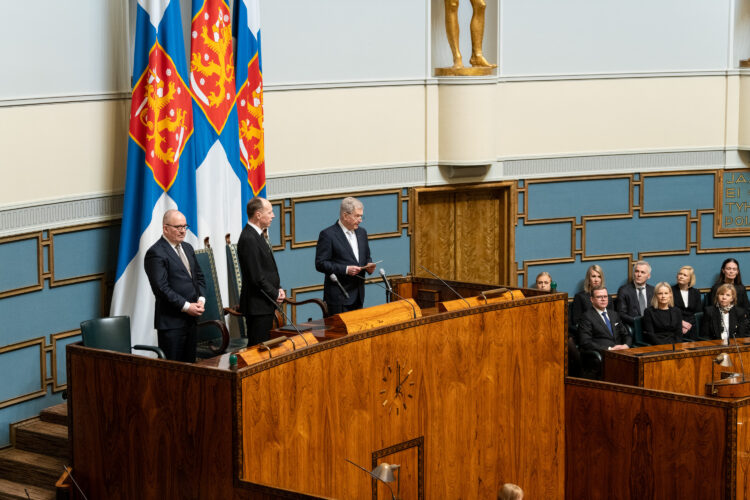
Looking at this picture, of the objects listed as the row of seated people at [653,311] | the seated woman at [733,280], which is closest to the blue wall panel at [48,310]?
the row of seated people at [653,311]

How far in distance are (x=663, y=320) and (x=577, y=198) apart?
1.78 metres

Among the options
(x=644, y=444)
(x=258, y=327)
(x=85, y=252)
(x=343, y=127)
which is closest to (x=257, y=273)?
(x=258, y=327)

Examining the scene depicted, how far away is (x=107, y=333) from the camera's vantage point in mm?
6191

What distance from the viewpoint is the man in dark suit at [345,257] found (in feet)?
22.8

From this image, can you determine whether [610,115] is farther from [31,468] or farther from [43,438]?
[31,468]

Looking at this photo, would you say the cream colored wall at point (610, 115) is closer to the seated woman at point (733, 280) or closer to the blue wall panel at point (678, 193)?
the blue wall panel at point (678, 193)

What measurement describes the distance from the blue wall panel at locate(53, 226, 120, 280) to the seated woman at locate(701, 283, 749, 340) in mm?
4603

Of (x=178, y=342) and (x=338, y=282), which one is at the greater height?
(x=338, y=282)

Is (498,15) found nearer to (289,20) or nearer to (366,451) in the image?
(289,20)

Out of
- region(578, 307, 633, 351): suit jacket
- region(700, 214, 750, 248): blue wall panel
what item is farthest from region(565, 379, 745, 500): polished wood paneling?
region(700, 214, 750, 248): blue wall panel

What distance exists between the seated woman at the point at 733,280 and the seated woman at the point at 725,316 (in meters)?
0.65

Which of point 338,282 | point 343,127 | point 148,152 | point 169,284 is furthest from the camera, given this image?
point 343,127

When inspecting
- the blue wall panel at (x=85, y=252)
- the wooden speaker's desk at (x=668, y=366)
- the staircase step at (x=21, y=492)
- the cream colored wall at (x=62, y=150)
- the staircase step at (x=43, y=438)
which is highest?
the cream colored wall at (x=62, y=150)

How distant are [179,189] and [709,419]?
3.52 meters
